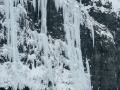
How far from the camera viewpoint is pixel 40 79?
18.6 meters

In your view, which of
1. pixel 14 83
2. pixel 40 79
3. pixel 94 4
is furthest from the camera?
pixel 94 4

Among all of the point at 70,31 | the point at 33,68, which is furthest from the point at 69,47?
the point at 33,68

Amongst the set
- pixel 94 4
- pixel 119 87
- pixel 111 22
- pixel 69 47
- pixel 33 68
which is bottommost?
pixel 119 87

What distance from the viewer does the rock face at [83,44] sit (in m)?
19.0

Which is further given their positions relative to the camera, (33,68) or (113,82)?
(113,82)

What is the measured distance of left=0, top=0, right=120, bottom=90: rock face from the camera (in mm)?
18969

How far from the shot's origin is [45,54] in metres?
19.4

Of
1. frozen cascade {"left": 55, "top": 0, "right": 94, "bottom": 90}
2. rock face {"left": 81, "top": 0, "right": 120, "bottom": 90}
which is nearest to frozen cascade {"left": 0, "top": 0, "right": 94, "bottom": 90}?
frozen cascade {"left": 55, "top": 0, "right": 94, "bottom": 90}

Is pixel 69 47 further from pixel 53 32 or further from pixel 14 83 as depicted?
pixel 14 83

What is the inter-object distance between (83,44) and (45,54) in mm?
3349

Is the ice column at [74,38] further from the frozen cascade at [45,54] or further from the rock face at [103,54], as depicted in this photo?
the rock face at [103,54]

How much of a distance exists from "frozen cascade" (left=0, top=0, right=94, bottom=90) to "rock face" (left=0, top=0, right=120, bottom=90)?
0.22ft

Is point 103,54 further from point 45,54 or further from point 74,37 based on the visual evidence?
point 45,54

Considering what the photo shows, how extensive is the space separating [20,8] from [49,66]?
426 cm
